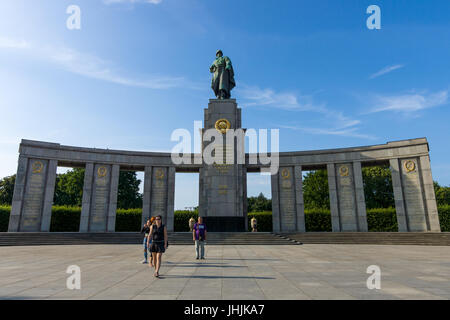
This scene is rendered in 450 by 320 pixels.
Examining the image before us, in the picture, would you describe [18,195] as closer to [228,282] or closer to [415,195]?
[228,282]

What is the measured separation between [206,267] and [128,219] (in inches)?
1198

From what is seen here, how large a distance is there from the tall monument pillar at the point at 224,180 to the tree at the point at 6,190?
4292cm

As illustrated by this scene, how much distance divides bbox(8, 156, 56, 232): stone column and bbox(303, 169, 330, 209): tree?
46.7 meters

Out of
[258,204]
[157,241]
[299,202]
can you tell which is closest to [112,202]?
[299,202]

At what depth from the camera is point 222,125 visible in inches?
1209

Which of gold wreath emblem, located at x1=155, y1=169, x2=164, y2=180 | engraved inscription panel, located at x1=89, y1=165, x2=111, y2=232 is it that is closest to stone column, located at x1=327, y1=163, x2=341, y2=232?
gold wreath emblem, located at x1=155, y1=169, x2=164, y2=180

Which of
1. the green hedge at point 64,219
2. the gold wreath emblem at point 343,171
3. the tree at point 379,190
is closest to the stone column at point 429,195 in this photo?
the gold wreath emblem at point 343,171

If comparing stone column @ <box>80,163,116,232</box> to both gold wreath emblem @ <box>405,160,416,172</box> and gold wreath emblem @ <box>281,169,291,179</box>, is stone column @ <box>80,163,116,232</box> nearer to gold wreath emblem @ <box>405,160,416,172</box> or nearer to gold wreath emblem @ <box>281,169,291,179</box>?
gold wreath emblem @ <box>281,169,291,179</box>

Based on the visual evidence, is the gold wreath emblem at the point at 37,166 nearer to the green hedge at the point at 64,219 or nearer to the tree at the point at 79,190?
the green hedge at the point at 64,219

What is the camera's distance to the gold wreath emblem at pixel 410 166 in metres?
28.7

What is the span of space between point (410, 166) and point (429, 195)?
11.2 feet

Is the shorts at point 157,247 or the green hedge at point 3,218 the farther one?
the green hedge at point 3,218
